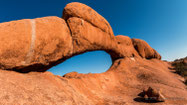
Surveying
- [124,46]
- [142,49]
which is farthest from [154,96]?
[142,49]

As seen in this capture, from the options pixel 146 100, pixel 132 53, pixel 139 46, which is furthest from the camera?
pixel 139 46

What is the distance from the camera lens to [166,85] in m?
9.78

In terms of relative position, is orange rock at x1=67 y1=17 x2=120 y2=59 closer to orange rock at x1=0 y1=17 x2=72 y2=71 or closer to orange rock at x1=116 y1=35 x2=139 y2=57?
orange rock at x1=0 y1=17 x2=72 y2=71

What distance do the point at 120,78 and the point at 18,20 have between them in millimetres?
10250

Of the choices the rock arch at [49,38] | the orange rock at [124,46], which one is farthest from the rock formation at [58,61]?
the orange rock at [124,46]

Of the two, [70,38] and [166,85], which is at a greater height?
→ [70,38]

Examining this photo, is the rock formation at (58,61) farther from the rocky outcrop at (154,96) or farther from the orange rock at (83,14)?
the rocky outcrop at (154,96)

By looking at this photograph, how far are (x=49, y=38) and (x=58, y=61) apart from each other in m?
1.87

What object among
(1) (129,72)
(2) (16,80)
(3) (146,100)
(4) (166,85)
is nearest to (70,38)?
(2) (16,80)

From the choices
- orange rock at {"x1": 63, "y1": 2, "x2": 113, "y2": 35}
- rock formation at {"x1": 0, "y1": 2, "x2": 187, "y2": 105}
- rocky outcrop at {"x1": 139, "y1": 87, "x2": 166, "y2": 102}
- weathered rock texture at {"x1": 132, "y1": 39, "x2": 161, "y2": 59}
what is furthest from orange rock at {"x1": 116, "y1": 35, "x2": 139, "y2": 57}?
rocky outcrop at {"x1": 139, "y1": 87, "x2": 166, "y2": 102}

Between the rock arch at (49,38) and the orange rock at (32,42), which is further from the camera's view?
the rock arch at (49,38)

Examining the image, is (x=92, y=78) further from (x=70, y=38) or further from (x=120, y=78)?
A: (x=70, y=38)

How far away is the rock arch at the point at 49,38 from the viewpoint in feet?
17.2

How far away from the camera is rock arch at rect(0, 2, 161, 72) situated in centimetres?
525
